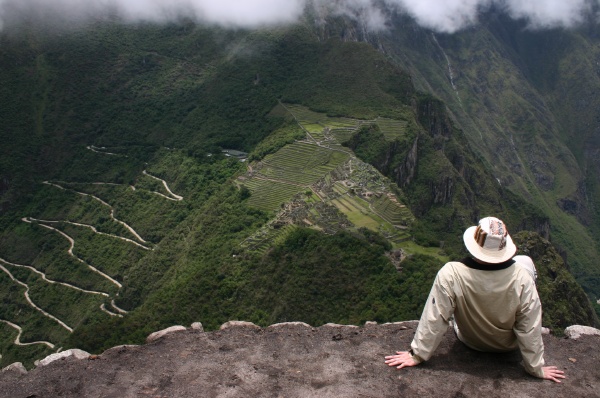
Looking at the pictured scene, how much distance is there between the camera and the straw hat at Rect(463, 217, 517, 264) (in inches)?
287

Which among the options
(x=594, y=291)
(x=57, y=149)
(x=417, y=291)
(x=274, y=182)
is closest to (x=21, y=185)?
(x=57, y=149)

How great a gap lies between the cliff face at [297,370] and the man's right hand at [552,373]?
0.11m

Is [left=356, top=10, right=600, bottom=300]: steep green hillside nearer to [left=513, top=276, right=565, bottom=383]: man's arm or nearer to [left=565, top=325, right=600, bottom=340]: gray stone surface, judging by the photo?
[left=565, top=325, right=600, bottom=340]: gray stone surface

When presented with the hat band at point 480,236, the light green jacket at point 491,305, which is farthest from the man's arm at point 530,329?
the hat band at point 480,236

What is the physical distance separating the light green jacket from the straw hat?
0.23 meters

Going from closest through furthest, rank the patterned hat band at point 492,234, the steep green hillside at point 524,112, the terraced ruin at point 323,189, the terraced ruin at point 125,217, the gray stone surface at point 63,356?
the patterned hat band at point 492,234
the gray stone surface at point 63,356
the terraced ruin at point 323,189
the terraced ruin at point 125,217
the steep green hillside at point 524,112

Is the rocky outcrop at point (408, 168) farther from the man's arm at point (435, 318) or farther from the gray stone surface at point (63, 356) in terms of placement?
the man's arm at point (435, 318)

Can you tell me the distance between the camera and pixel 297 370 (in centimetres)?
825

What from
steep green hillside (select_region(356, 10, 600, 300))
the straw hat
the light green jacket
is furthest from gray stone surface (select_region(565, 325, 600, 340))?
steep green hillside (select_region(356, 10, 600, 300))

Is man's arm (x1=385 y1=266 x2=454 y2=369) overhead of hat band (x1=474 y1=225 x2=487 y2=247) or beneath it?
beneath

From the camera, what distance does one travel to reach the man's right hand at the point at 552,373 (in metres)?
7.70

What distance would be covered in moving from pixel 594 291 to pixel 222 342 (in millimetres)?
103283

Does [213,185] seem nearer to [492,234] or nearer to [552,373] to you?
[552,373]

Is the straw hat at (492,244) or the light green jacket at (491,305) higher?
the straw hat at (492,244)
